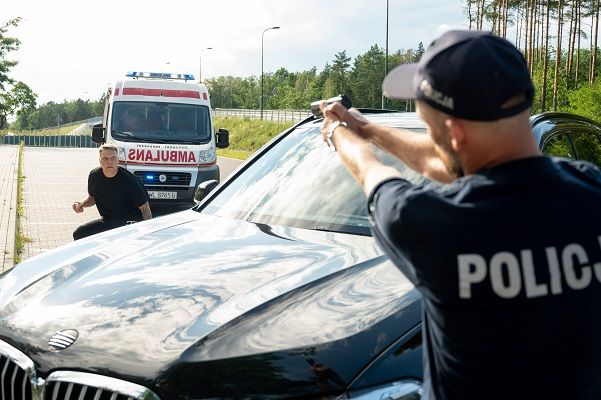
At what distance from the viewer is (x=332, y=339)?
91.0 inches

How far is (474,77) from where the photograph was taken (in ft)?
4.91

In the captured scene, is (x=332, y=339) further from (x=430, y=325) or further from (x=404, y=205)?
(x=404, y=205)

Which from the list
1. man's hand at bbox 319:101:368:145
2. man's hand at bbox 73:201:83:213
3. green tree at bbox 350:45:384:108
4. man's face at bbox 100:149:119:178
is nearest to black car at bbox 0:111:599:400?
man's hand at bbox 319:101:368:145

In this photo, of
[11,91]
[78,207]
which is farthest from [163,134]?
[11,91]

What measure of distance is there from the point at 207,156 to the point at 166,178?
856 mm

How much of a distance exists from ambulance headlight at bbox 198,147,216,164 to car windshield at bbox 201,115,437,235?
408 inches

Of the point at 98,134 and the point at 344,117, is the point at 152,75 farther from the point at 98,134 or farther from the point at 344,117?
the point at 344,117

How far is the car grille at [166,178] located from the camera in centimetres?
1445

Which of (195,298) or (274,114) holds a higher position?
(195,298)

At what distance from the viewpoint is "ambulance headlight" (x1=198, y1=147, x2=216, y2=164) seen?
1473 cm

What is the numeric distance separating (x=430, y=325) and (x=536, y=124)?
272 cm

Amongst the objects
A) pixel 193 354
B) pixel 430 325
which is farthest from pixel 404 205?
pixel 193 354

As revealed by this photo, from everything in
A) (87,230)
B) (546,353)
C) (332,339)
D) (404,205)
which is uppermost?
(404,205)

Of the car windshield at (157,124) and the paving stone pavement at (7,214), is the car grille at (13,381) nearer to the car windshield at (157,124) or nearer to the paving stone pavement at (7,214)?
the paving stone pavement at (7,214)
